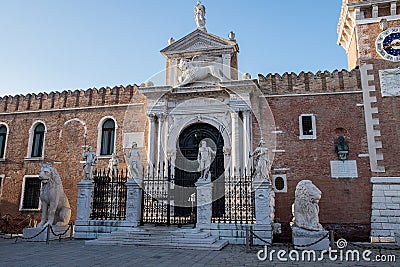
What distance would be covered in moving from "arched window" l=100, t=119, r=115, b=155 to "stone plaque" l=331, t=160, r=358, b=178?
9.75 meters

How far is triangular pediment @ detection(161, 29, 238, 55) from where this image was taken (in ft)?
51.3

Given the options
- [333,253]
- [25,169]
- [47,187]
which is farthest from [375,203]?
[25,169]

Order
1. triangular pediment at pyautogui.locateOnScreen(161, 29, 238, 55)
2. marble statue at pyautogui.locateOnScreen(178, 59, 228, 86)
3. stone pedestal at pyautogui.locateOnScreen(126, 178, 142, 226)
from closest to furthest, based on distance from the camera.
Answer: stone pedestal at pyautogui.locateOnScreen(126, 178, 142, 226) → marble statue at pyautogui.locateOnScreen(178, 59, 228, 86) → triangular pediment at pyautogui.locateOnScreen(161, 29, 238, 55)

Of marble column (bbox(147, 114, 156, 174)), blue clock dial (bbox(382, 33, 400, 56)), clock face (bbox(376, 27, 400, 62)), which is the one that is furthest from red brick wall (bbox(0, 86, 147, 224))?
blue clock dial (bbox(382, 33, 400, 56))

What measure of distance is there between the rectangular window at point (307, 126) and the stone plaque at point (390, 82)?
292 cm

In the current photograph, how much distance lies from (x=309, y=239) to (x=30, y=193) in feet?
43.8

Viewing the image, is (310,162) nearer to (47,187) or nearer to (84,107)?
(47,187)

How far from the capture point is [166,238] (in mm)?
9695

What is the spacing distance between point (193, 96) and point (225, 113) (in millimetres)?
1628

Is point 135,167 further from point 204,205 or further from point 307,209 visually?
point 307,209

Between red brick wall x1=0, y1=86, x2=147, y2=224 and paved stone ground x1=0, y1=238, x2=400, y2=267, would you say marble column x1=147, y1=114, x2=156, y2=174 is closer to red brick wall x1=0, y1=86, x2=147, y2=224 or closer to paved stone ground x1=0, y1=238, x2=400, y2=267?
red brick wall x1=0, y1=86, x2=147, y2=224

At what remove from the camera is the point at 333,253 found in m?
8.55

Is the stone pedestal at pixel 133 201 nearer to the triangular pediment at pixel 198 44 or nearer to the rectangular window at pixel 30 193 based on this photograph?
the triangular pediment at pixel 198 44

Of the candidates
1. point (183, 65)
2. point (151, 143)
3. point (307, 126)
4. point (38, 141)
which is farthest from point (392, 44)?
point (38, 141)
